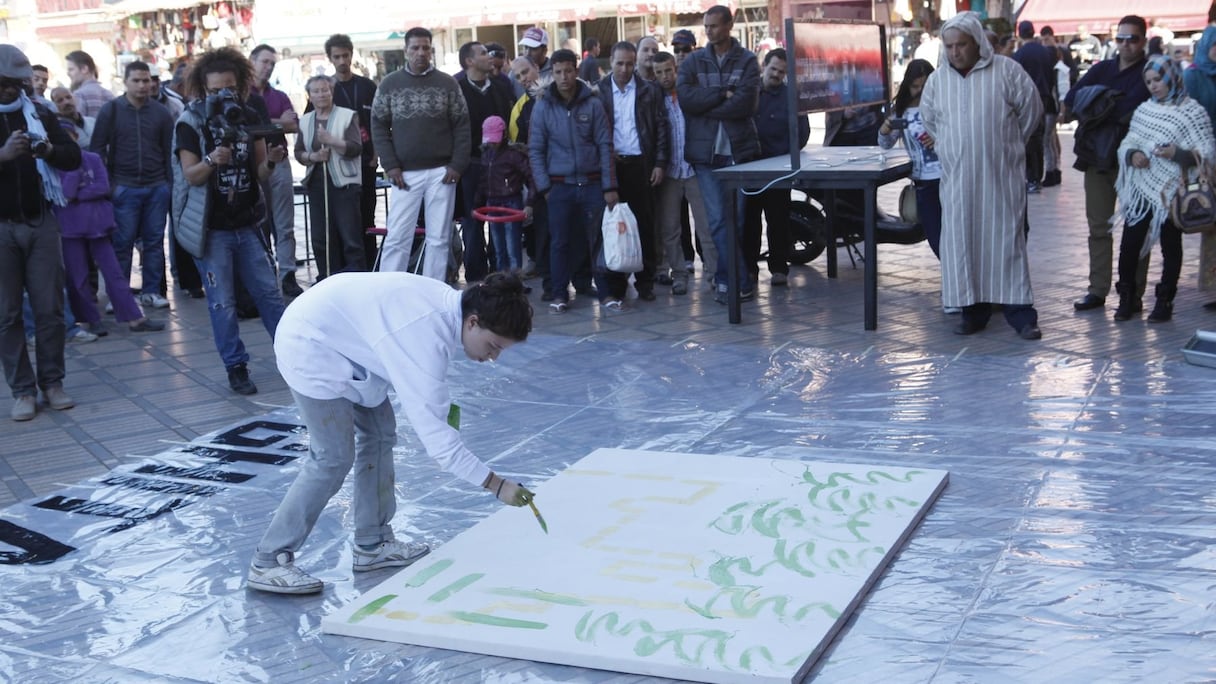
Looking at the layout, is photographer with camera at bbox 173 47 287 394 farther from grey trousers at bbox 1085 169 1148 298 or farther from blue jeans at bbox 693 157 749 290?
grey trousers at bbox 1085 169 1148 298

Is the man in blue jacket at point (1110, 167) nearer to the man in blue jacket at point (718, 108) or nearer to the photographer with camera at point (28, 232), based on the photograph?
the man in blue jacket at point (718, 108)

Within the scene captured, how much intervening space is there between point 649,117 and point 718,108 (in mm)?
487

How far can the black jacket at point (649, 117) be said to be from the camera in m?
7.92

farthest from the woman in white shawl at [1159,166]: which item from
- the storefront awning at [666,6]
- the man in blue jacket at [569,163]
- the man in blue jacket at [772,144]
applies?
the storefront awning at [666,6]

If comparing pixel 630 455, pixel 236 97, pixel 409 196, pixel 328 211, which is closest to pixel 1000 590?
pixel 630 455

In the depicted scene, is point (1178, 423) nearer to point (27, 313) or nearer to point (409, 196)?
point (409, 196)

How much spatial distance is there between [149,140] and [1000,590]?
655 cm

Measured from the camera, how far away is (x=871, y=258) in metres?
6.91

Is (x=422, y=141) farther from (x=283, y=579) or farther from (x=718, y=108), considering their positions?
(x=283, y=579)

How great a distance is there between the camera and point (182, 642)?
145 inches

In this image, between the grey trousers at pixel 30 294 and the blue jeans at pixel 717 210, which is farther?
the blue jeans at pixel 717 210

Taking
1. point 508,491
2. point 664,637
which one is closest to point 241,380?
point 508,491

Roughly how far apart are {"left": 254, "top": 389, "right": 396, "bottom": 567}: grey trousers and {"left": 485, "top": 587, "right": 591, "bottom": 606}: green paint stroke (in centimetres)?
51

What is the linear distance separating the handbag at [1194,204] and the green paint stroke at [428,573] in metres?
4.40
